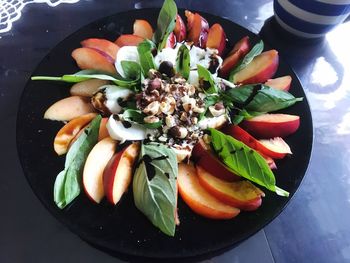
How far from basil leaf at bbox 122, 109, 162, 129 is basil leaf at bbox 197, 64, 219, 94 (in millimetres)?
136

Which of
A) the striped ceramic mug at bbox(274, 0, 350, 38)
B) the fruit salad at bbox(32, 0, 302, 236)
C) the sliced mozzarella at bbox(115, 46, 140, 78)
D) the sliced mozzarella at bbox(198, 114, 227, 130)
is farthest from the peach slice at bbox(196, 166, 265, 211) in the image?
the striped ceramic mug at bbox(274, 0, 350, 38)

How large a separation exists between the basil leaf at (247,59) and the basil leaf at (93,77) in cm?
→ 22

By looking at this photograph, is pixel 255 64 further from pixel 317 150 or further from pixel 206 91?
pixel 317 150

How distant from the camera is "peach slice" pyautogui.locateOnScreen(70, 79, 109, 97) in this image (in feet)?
2.85

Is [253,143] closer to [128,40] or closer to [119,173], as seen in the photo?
[119,173]

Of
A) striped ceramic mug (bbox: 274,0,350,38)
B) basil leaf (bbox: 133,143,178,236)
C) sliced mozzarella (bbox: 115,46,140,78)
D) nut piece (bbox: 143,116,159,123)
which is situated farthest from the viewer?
striped ceramic mug (bbox: 274,0,350,38)

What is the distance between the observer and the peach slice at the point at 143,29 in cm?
99

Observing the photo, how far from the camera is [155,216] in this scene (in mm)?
692

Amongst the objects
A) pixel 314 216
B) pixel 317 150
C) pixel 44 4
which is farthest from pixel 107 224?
pixel 44 4

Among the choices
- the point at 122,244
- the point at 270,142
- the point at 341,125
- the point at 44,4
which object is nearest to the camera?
the point at 122,244

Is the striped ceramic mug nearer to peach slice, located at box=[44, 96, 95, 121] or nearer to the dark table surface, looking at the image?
the dark table surface

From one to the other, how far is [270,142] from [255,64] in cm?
20

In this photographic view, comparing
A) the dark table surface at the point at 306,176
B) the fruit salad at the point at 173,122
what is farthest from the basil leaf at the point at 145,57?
the dark table surface at the point at 306,176

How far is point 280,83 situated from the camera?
91 cm
